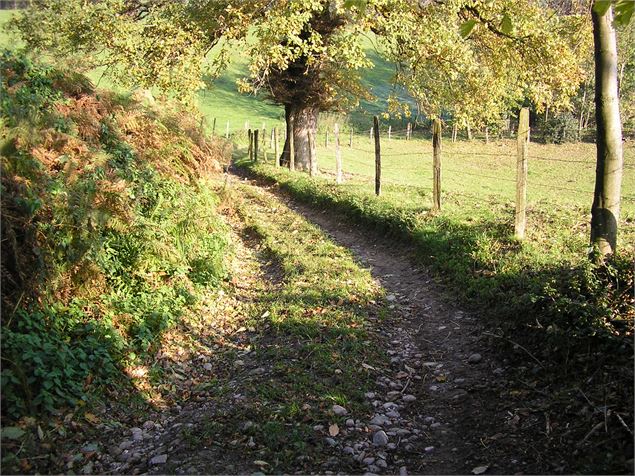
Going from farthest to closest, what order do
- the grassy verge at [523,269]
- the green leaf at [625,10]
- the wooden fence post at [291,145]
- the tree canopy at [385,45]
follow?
the wooden fence post at [291,145]
the tree canopy at [385,45]
the grassy verge at [523,269]
the green leaf at [625,10]

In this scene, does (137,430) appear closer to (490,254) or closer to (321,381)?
(321,381)

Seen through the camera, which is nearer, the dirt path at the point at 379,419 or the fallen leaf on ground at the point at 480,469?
the fallen leaf on ground at the point at 480,469

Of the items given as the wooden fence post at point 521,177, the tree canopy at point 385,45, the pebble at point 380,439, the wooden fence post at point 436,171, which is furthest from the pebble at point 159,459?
the tree canopy at point 385,45

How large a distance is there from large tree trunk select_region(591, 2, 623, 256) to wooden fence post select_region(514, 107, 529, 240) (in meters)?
2.30

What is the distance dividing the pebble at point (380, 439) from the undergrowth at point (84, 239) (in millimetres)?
2792

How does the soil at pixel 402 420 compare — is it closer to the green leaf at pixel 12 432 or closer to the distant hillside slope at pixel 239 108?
the green leaf at pixel 12 432

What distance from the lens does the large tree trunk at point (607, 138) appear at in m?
5.90

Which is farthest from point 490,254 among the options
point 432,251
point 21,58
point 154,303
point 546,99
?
point 546,99

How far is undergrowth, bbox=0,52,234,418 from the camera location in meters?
4.82

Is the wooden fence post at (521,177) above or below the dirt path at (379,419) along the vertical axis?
above

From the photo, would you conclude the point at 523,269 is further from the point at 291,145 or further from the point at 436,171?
the point at 291,145

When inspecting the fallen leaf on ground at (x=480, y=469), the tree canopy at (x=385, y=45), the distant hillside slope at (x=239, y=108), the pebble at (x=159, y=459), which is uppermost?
the distant hillside slope at (x=239, y=108)

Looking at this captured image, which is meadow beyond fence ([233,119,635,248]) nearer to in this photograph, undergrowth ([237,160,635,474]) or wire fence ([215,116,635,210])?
wire fence ([215,116,635,210])

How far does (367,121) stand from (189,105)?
154 ft
